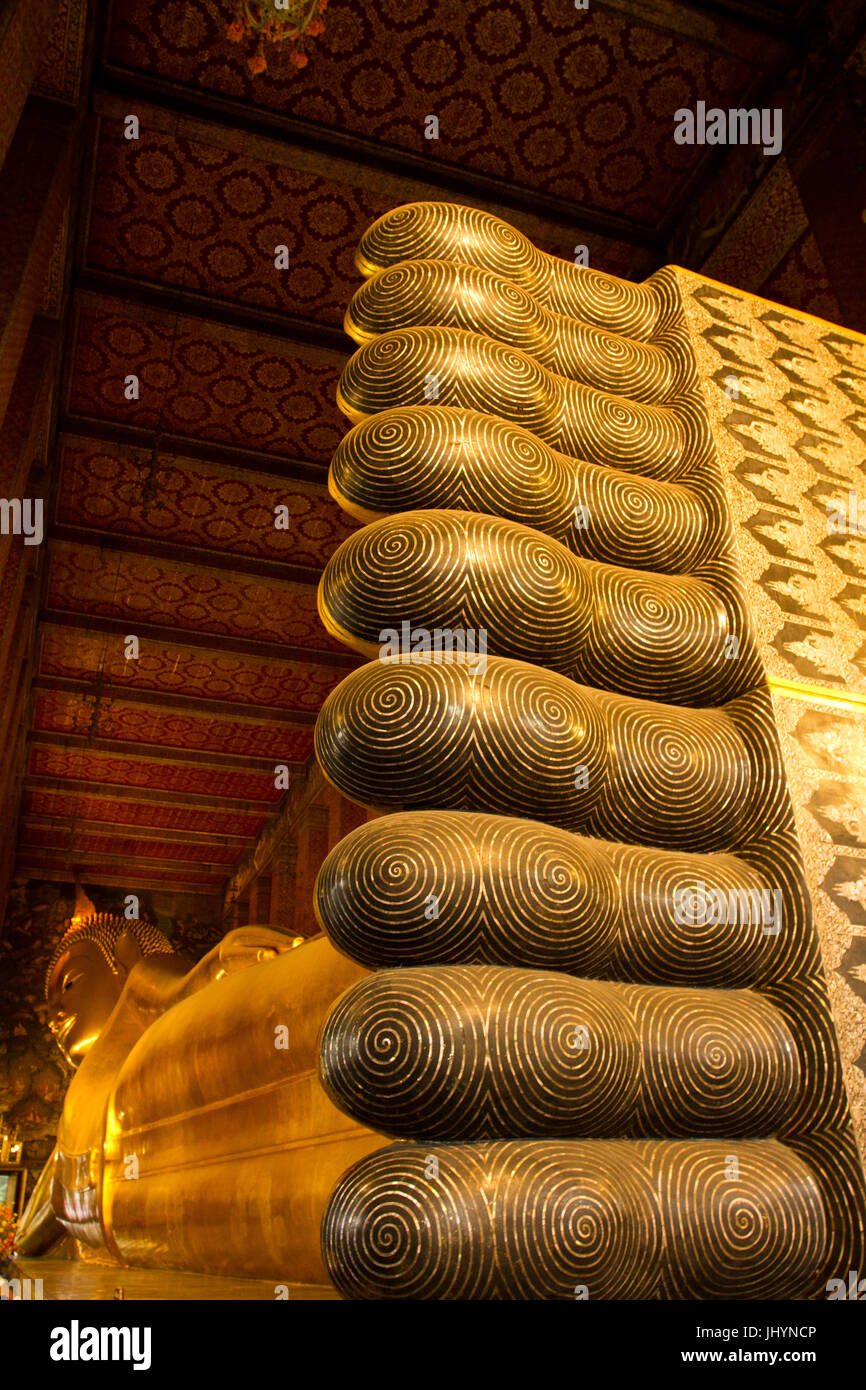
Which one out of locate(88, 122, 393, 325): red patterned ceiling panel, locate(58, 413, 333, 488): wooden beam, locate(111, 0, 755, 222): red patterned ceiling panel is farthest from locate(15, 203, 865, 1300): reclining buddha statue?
locate(58, 413, 333, 488): wooden beam

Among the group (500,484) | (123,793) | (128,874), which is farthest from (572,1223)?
(128,874)

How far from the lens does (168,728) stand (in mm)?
9969

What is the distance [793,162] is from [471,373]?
402 centimetres

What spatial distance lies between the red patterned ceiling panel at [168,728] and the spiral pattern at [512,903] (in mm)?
8736

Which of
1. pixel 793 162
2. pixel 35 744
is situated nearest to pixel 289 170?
pixel 793 162

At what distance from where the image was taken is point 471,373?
1.37 m

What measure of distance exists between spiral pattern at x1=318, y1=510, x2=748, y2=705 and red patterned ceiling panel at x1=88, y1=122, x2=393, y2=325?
4542 mm

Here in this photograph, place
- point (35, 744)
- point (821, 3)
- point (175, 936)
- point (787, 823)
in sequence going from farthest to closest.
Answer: point (175, 936) < point (35, 744) < point (821, 3) < point (787, 823)

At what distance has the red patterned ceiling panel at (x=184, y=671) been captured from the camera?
28.2 ft

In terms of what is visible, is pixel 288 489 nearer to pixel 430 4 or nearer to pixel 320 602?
pixel 430 4

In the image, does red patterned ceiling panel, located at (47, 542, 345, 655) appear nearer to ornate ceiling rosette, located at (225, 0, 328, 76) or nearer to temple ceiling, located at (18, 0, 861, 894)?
temple ceiling, located at (18, 0, 861, 894)

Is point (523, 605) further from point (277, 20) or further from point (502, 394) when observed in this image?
point (277, 20)

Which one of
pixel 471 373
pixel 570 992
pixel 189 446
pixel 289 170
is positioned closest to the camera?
pixel 570 992

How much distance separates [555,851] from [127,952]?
2557mm
